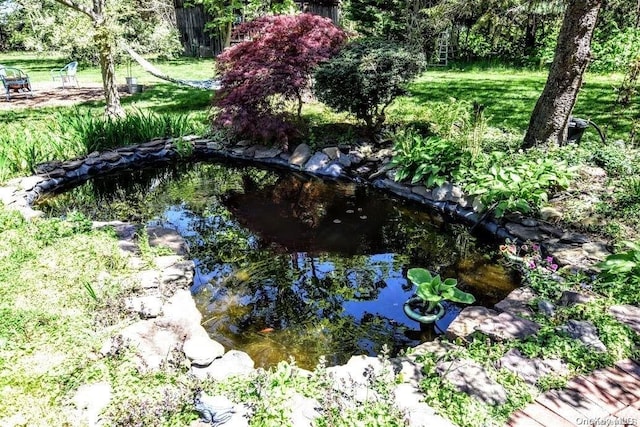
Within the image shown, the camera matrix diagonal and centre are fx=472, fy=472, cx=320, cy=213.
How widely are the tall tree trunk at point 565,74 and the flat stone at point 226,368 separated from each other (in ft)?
14.1

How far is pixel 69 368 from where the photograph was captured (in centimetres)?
270

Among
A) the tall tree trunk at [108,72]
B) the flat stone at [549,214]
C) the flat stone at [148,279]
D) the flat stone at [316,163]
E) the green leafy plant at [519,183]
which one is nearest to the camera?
the flat stone at [148,279]

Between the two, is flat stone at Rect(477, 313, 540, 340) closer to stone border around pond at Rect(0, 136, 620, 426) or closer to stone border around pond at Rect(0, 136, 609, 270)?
stone border around pond at Rect(0, 136, 620, 426)

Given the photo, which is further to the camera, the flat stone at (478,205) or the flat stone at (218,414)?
the flat stone at (478,205)

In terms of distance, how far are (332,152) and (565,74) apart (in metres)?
3.09

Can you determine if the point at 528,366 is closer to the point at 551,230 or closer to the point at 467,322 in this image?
the point at 467,322

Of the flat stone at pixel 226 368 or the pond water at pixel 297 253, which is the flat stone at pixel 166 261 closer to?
the pond water at pixel 297 253

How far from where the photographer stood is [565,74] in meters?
5.12

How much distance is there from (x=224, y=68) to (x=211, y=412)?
582 cm

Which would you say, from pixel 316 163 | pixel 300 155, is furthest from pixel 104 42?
pixel 316 163

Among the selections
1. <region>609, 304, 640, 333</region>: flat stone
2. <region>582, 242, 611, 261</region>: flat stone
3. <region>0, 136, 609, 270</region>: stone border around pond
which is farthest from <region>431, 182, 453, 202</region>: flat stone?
<region>609, 304, 640, 333</region>: flat stone

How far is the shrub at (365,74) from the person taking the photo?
6.17m

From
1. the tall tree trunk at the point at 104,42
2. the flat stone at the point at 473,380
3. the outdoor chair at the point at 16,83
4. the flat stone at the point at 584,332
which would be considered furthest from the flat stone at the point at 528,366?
the outdoor chair at the point at 16,83

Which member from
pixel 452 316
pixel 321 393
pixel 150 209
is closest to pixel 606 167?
pixel 452 316
